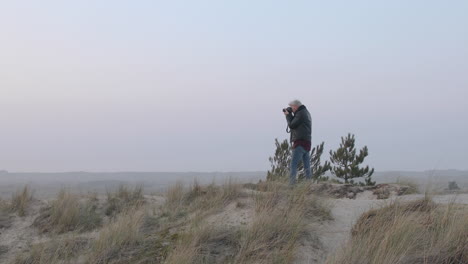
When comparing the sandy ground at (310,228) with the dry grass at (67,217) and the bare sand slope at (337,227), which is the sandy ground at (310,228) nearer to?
the bare sand slope at (337,227)

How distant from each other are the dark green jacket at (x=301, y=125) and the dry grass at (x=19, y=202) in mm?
5523

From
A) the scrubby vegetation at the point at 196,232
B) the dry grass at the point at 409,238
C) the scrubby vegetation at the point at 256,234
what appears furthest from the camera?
the scrubby vegetation at the point at 196,232

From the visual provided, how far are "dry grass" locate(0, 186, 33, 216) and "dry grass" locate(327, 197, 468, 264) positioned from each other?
6558 millimetres

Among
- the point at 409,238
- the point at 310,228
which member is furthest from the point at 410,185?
the point at 409,238

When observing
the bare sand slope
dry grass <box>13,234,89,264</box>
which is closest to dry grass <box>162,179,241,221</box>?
dry grass <box>13,234,89,264</box>

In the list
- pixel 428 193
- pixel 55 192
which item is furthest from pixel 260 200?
pixel 55 192

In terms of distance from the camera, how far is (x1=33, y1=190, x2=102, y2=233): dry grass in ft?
24.4

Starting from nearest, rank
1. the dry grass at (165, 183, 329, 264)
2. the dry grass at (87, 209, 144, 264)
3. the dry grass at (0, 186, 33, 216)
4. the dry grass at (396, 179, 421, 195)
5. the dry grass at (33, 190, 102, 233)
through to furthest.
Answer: the dry grass at (165, 183, 329, 264) < the dry grass at (87, 209, 144, 264) < the dry grass at (33, 190, 102, 233) < the dry grass at (0, 186, 33, 216) < the dry grass at (396, 179, 421, 195)

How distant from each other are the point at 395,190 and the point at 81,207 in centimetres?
642

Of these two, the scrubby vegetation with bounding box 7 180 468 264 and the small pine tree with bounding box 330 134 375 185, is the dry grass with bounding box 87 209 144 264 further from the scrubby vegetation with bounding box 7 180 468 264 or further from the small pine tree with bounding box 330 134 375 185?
the small pine tree with bounding box 330 134 375 185

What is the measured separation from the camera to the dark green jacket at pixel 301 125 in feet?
28.1

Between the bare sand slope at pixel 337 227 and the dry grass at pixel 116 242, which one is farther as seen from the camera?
the dry grass at pixel 116 242

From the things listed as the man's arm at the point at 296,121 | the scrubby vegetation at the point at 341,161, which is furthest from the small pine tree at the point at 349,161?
the man's arm at the point at 296,121

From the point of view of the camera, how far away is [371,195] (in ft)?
30.4
